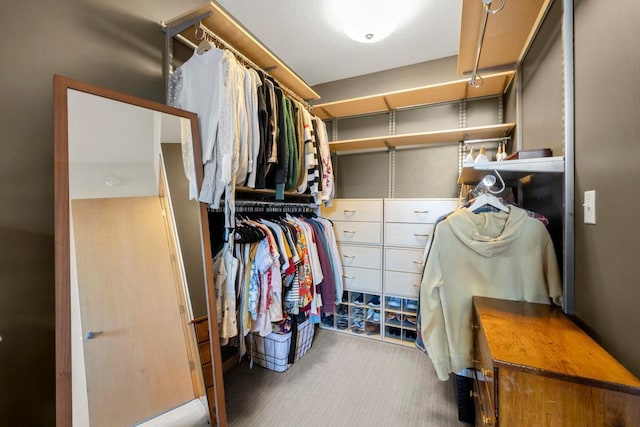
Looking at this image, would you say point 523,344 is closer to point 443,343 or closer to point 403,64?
point 443,343

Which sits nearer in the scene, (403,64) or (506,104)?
(506,104)

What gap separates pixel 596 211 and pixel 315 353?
2.11m

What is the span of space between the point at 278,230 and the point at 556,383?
1.53 m

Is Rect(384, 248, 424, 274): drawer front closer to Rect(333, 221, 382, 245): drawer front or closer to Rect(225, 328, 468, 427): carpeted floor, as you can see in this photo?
Rect(333, 221, 382, 245): drawer front

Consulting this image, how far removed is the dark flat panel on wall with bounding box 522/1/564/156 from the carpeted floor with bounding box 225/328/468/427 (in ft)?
5.44

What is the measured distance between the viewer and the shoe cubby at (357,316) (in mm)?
2543

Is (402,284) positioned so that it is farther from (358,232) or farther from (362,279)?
(358,232)

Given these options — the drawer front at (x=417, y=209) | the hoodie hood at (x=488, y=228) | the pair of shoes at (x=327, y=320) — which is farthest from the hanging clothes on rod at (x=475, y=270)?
the pair of shoes at (x=327, y=320)

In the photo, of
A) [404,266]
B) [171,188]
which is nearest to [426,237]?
[404,266]

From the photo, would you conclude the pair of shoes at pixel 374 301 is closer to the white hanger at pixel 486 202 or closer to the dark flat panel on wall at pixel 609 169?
the white hanger at pixel 486 202

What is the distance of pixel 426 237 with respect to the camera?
2256 millimetres

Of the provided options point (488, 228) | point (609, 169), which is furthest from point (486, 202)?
point (609, 169)

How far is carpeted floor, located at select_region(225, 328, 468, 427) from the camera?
156 centimetres

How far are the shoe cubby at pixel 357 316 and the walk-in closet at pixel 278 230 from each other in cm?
22
